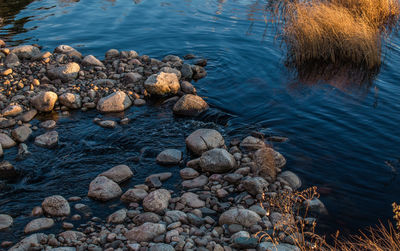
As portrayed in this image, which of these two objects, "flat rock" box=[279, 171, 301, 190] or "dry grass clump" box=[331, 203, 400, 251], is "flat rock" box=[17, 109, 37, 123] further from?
"dry grass clump" box=[331, 203, 400, 251]

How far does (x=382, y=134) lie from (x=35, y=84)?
7.26 m

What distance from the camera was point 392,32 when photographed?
11844 mm

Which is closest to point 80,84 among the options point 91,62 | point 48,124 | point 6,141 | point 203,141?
point 91,62

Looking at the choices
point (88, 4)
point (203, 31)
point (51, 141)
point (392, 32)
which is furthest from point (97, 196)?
point (88, 4)

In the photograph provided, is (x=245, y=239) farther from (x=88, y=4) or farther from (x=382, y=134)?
(x=88, y=4)

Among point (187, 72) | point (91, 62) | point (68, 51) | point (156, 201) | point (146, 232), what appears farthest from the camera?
point (68, 51)

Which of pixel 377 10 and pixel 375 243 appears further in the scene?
pixel 377 10

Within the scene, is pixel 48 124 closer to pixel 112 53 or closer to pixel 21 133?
pixel 21 133

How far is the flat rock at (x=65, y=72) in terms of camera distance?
353 inches

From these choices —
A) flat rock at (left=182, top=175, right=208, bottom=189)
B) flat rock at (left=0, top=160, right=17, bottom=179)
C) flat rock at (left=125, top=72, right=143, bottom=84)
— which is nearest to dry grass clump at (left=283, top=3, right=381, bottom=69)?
flat rock at (left=125, top=72, right=143, bottom=84)

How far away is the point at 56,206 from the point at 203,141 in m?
2.55

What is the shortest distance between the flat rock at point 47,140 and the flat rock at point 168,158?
189cm

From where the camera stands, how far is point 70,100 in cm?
804

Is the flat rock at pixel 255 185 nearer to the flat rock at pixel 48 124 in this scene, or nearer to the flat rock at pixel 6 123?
the flat rock at pixel 48 124
